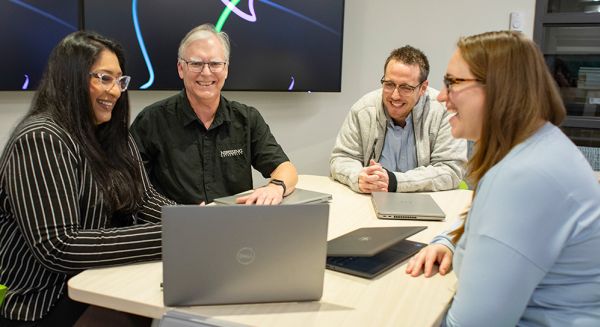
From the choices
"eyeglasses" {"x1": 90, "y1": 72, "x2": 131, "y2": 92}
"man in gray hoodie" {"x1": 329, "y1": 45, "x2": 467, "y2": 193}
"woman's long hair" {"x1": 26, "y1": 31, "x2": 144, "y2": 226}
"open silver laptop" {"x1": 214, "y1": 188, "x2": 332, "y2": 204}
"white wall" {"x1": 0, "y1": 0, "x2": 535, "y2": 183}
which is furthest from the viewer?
"white wall" {"x1": 0, "y1": 0, "x2": 535, "y2": 183}

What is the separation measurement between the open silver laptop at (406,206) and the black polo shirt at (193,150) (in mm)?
522

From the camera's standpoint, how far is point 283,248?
1193mm

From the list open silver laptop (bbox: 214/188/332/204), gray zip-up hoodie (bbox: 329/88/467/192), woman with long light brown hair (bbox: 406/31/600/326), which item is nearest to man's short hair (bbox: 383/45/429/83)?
gray zip-up hoodie (bbox: 329/88/467/192)

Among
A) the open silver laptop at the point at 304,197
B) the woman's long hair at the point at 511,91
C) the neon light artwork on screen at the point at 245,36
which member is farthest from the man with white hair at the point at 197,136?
the woman's long hair at the point at 511,91

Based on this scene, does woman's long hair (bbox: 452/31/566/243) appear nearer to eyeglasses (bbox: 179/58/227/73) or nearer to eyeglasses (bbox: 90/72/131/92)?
eyeglasses (bbox: 90/72/131/92)

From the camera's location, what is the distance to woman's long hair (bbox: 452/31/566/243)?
46.6 inches

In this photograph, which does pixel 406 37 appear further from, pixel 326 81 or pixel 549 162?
pixel 549 162

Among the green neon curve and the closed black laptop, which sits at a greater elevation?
the green neon curve

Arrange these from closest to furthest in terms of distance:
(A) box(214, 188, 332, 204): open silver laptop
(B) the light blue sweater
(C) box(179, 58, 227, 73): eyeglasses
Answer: (B) the light blue sweater
(A) box(214, 188, 332, 204): open silver laptop
(C) box(179, 58, 227, 73): eyeglasses

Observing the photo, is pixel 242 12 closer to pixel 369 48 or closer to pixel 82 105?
pixel 369 48

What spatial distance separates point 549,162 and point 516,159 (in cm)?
6

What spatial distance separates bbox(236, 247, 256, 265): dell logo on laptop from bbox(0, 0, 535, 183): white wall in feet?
8.90

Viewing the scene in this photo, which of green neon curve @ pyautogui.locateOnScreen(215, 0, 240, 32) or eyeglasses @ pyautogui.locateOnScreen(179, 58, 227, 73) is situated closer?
eyeglasses @ pyautogui.locateOnScreen(179, 58, 227, 73)

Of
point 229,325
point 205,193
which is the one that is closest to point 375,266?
point 229,325
